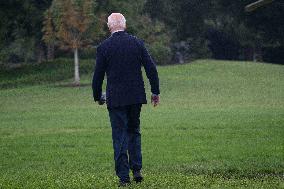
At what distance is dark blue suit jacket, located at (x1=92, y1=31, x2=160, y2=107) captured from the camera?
7621 mm

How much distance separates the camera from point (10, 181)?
26.7 feet

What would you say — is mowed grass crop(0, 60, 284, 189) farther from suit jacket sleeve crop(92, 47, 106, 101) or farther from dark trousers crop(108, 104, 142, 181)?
suit jacket sleeve crop(92, 47, 106, 101)

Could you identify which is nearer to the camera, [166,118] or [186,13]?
[166,118]

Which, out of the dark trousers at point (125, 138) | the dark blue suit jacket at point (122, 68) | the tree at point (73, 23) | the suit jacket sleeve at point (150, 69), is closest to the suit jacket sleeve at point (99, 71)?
the dark blue suit jacket at point (122, 68)

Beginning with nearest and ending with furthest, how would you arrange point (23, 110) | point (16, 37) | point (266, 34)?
point (23, 110) → point (16, 37) → point (266, 34)

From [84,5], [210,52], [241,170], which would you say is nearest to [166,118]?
[241,170]

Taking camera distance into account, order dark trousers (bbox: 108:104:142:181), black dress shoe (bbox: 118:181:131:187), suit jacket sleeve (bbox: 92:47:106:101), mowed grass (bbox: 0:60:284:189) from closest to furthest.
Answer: black dress shoe (bbox: 118:181:131:187) < dark trousers (bbox: 108:104:142:181) < suit jacket sleeve (bbox: 92:47:106:101) < mowed grass (bbox: 0:60:284:189)

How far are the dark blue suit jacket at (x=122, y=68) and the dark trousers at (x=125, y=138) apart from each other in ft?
0.45

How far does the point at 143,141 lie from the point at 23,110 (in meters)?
13.0

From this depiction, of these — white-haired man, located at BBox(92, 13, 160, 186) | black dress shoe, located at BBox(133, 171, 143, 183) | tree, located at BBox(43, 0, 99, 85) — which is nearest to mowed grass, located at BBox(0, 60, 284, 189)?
black dress shoe, located at BBox(133, 171, 143, 183)

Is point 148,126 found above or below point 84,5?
below

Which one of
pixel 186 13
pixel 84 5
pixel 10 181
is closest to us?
pixel 10 181

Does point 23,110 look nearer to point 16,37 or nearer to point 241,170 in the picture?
point 241,170

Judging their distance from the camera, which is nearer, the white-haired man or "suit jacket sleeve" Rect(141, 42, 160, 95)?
the white-haired man
